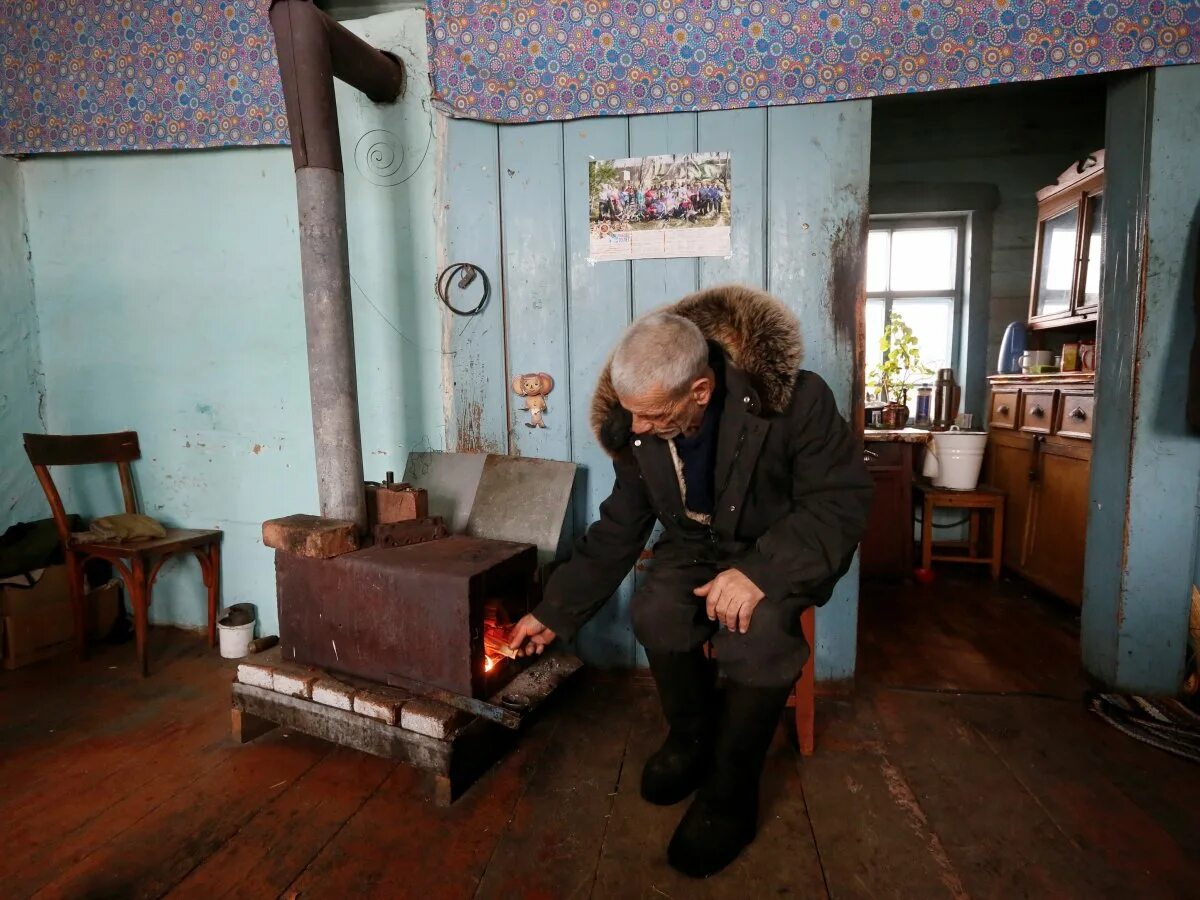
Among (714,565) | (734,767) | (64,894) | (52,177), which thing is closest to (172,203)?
(52,177)

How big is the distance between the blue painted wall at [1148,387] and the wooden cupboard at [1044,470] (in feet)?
2.15

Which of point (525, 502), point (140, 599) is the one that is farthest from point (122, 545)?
point (525, 502)

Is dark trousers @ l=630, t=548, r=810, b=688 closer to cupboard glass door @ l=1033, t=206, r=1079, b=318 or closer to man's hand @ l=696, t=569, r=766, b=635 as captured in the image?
man's hand @ l=696, t=569, r=766, b=635

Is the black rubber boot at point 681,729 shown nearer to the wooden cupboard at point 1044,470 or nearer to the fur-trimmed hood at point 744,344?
the fur-trimmed hood at point 744,344

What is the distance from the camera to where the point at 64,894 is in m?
1.32

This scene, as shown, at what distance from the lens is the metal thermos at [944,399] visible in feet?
12.4

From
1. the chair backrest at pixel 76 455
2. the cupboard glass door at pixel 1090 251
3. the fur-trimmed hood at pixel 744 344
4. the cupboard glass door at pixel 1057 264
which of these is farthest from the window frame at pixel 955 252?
the chair backrest at pixel 76 455

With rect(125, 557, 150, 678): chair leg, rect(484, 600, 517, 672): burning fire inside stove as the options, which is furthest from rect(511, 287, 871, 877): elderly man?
rect(125, 557, 150, 678): chair leg

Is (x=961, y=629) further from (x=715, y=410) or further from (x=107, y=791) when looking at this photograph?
(x=107, y=791)

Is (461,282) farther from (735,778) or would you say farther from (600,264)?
(735,778)

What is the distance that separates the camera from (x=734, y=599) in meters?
1.42

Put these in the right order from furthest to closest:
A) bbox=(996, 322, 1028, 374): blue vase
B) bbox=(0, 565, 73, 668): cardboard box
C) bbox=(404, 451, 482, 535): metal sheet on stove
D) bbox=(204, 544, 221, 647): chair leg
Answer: bbox=(996, 322, 1028, 374): blue vase, bbox=(204, 544, 221, 647): chair leg, bbox=(0, 565, 73, 668): cardboard box, bbox=(404, 451, 482, 535): metal sheet on stove

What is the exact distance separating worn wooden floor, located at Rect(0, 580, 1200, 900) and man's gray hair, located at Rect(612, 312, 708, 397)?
1.05 metres

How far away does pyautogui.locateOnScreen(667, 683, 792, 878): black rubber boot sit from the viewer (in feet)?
4.60
